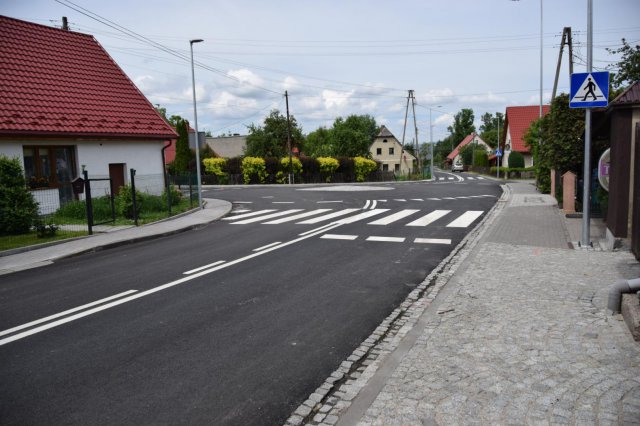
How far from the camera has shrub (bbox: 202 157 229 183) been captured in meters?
46.5

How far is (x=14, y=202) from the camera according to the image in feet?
44.3

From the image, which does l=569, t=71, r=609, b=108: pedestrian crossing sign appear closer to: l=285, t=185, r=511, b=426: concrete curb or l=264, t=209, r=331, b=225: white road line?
l=285, t=185, r=511, b=426: concrete curb

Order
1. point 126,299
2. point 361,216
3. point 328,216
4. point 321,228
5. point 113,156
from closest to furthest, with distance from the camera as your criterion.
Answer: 1. point 126,299
2. point 321,228
3. point 361,216
4. point 328,216
5. point 113,156

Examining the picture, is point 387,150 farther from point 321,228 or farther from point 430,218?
point 321,228

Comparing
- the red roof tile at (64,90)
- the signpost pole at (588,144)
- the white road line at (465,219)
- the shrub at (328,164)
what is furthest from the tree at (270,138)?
the signpost pole at (588,144)

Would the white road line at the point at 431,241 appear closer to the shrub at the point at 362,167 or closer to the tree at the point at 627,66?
the tree at the point at 627,66

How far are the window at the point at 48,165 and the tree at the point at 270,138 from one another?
42.5 meters

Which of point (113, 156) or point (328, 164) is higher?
point (113, 156)

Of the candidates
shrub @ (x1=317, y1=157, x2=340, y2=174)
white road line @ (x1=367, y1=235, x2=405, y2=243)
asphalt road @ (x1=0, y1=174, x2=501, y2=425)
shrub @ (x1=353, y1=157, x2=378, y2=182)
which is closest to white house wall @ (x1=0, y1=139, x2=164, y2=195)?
asphalt road @ (x1=0, y1=174, x2=501, y2=425)

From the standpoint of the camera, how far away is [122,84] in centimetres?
2245

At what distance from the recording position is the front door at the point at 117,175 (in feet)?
66.6

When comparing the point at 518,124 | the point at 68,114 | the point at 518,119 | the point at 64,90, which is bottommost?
the point at 68,114

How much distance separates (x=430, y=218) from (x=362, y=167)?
1353 inches

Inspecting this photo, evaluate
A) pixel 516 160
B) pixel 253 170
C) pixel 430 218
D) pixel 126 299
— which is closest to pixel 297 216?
pixel 430 218
